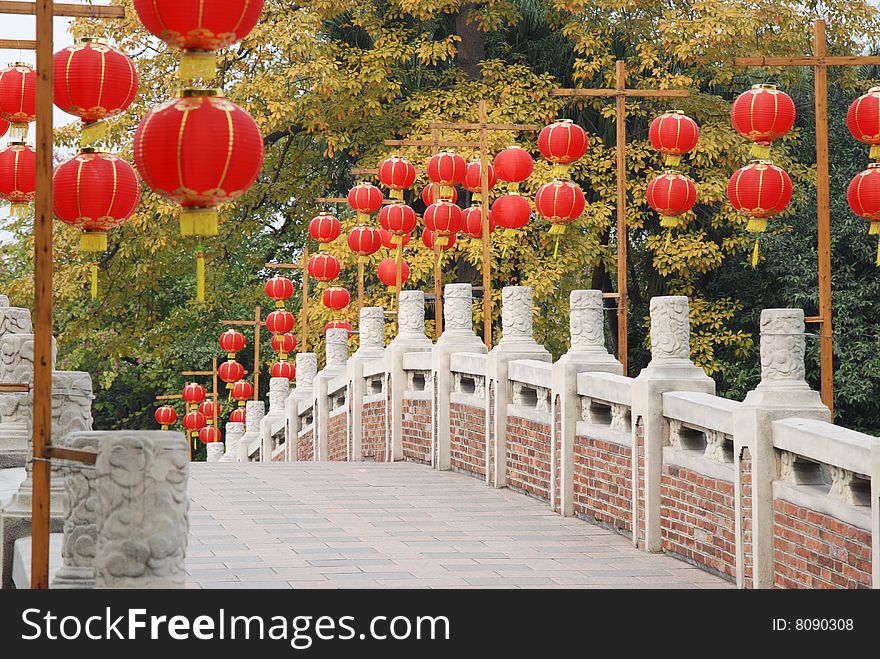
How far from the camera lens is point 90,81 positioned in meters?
8.88

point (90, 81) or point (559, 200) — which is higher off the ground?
point (90, 81)

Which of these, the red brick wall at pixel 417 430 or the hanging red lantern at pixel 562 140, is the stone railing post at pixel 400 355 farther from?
the hanging red lantern at pixel 562 140

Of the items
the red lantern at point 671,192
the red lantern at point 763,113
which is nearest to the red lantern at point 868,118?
the red lantern at point 763,113

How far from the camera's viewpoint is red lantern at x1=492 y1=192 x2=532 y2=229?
15.1m

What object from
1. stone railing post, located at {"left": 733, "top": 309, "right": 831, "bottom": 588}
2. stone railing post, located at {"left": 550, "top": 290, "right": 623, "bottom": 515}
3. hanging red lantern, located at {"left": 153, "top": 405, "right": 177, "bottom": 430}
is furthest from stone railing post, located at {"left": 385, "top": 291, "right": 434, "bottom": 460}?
hanging red lantern, located at {"left": 153, "top": 405, "right": 177, "bottom": 430}

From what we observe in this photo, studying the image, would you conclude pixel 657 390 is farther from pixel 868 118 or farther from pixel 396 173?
pixel 396 173

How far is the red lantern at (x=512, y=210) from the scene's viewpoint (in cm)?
1509

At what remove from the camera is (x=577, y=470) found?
10.0 meters


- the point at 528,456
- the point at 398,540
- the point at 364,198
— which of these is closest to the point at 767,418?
the point at 398,540

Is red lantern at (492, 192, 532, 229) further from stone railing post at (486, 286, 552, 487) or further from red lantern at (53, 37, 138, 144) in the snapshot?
red lantern at (53, 37, 138, 144)

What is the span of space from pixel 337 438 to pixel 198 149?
37.2ft

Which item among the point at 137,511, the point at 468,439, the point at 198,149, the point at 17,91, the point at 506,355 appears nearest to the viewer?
the point at 137,511

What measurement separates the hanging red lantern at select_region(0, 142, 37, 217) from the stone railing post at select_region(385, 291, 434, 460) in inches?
185

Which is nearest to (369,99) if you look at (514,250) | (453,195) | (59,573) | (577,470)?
(514,250)
